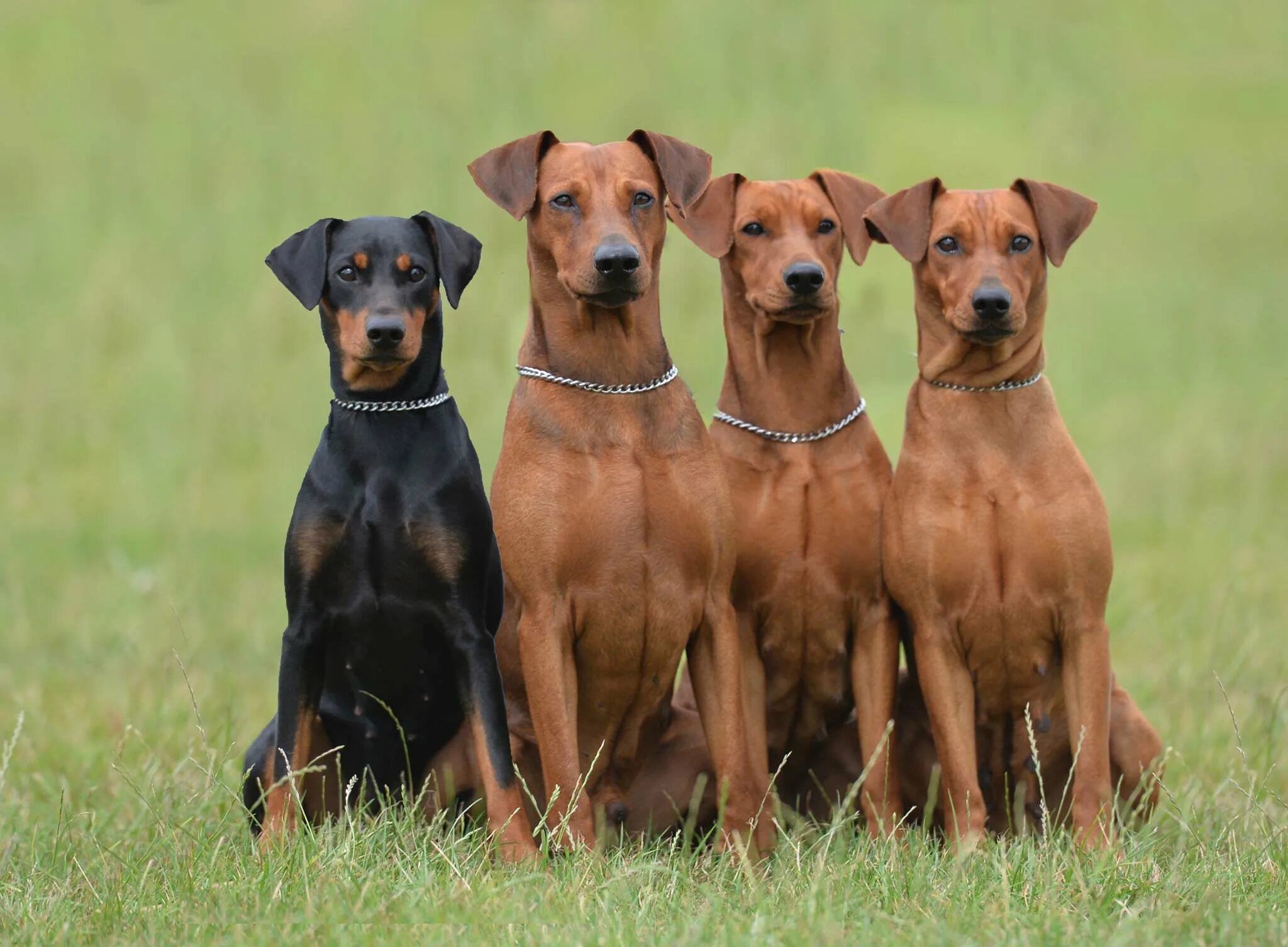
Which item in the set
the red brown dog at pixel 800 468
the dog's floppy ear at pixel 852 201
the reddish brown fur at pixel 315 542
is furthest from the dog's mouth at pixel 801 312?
the reddish brown fur at pixel 315 542

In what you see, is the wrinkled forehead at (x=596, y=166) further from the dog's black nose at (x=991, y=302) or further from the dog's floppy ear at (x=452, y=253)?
the dog's black nose at (x=991, y=302)

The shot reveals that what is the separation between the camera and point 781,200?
18.3 ft

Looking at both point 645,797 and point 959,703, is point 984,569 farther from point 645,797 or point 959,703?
point 645,797

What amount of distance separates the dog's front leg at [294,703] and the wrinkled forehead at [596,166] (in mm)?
1532

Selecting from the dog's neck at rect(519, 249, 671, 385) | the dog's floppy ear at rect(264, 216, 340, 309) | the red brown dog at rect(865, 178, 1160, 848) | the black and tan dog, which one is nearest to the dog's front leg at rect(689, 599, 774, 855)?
the red brown dog at rect(865, 178, 1160, 848)

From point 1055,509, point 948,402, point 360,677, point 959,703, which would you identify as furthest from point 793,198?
point 360,677

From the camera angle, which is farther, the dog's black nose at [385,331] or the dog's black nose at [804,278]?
the dog's black nose at [804,278]

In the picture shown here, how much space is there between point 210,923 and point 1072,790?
2.72 metres

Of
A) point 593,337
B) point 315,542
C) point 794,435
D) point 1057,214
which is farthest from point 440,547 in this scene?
point 1057,214

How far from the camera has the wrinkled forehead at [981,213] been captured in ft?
17.5

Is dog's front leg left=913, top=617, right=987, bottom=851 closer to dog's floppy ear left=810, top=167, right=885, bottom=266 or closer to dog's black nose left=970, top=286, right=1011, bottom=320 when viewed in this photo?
dog's black nose left=970, top=286, right=1011, bottom=320

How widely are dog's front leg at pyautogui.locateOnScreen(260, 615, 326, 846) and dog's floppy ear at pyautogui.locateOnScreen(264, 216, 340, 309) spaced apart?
0.95m

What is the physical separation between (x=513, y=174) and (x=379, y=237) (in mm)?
492

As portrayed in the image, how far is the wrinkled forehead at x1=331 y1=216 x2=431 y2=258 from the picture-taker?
4922 millimetres
